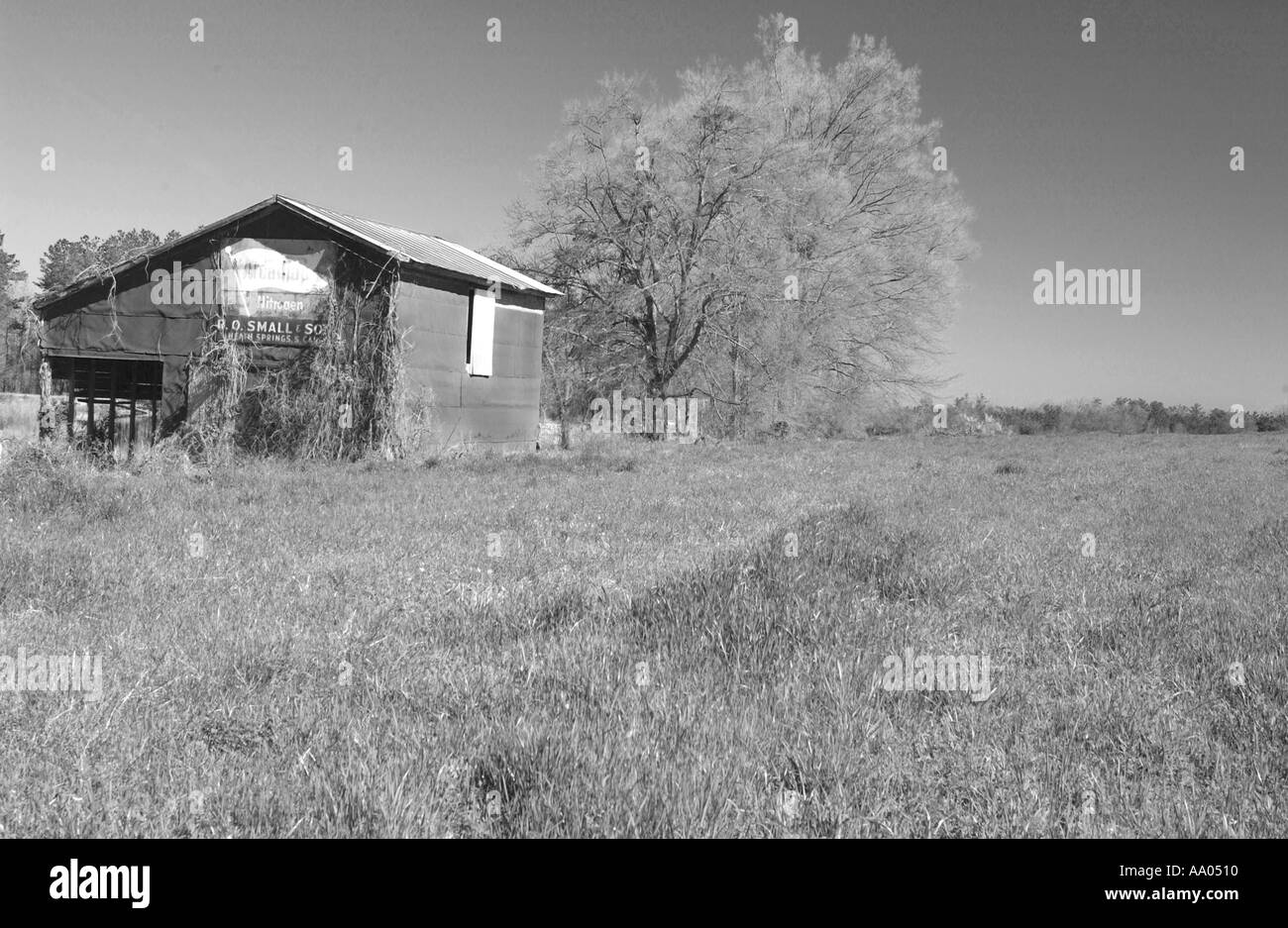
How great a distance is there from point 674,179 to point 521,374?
1096cm

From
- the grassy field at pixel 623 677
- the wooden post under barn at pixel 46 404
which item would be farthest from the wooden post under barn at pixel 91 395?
the grassy field at pixel 623 677

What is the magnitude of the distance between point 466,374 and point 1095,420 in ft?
126

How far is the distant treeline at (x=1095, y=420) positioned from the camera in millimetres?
42844

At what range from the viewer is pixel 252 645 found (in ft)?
13.7

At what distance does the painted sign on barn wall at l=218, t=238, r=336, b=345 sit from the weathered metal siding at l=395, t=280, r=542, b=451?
2.00m

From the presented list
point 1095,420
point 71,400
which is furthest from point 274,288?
point 1095,420

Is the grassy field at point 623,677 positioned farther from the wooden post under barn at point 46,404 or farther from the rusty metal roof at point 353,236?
the wooden post under barn at point 46,404

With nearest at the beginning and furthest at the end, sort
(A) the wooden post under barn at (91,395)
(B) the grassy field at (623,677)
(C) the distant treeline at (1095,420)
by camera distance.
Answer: (B) the grassy field at (623,677) < (A) the wooden post under barn at (91,395) < (C) the distant treeline at (1095,420)

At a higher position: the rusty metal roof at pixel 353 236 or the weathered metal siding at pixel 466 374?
the rusty metal roof at pixel 353 236

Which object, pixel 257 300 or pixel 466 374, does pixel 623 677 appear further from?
pixel 466 374

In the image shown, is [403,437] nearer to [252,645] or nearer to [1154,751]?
[252,645]

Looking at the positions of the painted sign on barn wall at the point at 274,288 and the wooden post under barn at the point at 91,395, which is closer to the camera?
the painted sign on barn wall at the point at 274,288

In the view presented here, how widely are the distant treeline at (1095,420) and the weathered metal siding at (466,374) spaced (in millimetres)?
21380
